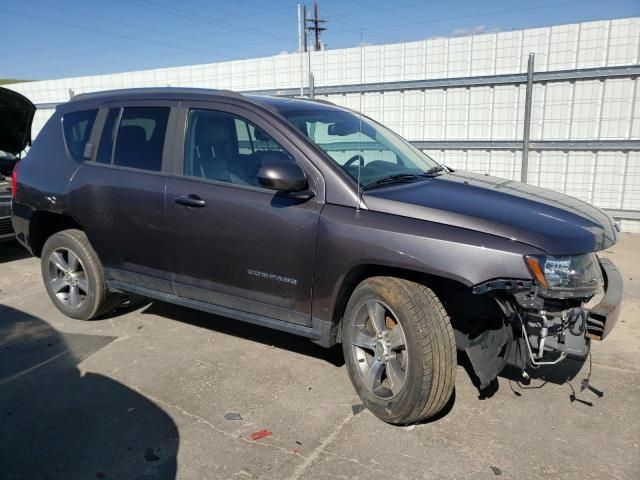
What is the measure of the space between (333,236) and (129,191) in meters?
1.77

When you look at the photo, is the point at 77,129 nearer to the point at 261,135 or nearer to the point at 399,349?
the point at 261,135

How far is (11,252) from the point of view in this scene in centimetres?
753

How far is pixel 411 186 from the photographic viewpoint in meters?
3.35

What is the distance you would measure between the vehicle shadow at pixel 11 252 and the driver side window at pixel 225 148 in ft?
15.0

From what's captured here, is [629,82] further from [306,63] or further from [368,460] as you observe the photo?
[368,460]

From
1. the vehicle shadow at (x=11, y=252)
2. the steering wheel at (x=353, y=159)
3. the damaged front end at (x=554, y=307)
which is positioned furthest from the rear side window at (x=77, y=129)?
the damaged front end at (x=554, y=307)

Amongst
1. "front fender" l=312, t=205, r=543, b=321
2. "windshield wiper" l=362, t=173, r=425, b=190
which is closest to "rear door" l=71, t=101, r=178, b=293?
"front fender" l=312, t=205, r=543, b=321

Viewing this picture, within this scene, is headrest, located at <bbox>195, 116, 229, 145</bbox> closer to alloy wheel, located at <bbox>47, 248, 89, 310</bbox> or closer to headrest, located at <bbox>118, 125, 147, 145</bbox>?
headrest, located at <bbox>118, 125, 147, 145</bbox>

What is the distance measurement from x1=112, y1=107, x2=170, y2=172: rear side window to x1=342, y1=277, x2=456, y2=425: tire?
1892 mm

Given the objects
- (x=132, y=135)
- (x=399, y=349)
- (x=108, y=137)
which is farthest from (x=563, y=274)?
(x=108, y=137)

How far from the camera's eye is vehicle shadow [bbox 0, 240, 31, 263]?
283 inches

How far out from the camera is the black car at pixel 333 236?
9.16 ft

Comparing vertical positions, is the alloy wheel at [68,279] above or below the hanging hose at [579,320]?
below

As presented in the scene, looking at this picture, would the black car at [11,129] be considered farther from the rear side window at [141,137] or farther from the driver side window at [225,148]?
the driver side window at [225,148]
